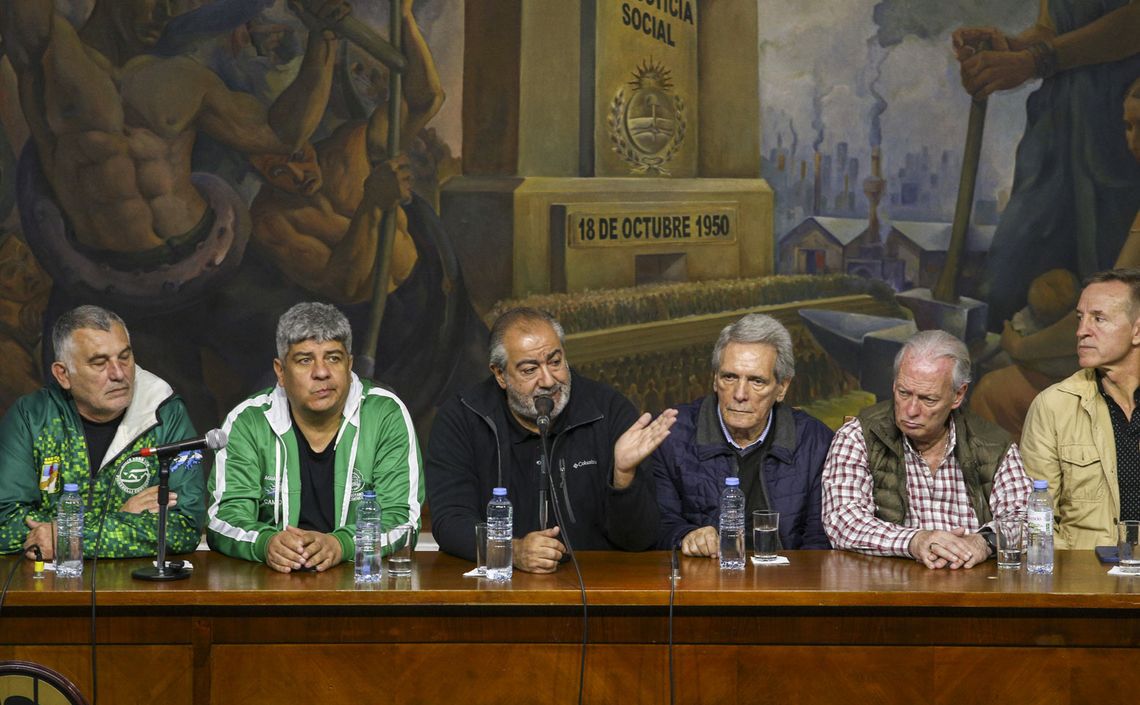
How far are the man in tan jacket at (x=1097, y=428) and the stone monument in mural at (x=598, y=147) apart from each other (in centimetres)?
→ 220

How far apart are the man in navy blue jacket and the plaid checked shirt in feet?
0.36

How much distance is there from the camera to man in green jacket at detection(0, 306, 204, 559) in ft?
12.7

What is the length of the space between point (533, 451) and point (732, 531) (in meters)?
0.71

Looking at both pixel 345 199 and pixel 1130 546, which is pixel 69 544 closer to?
pixel 1130 546

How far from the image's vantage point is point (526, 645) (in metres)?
3.37

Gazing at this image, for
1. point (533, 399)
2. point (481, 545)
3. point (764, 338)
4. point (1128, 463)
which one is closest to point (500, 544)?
point (481, 545)

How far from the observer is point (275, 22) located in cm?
615

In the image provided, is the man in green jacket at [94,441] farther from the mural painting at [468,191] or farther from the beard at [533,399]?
the mural painting at [468,191]

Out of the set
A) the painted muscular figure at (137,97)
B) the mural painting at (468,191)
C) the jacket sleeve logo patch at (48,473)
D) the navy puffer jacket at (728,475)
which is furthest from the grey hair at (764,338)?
the painted muscular figure at (137,97)

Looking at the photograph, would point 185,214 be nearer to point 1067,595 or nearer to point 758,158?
point 758,158

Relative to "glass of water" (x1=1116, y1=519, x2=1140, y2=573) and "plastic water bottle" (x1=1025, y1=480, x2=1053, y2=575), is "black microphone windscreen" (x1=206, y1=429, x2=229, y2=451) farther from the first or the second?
"glass of water" (x1=1116, y1=519, x2=1140, y2=573)

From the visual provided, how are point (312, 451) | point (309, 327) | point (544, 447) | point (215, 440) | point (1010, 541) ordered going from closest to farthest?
point (215, 440), point (544, 447), point (1010, 541), point (309, 327), point (312, 451)

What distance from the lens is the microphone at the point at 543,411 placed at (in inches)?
139

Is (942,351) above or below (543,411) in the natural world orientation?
above
